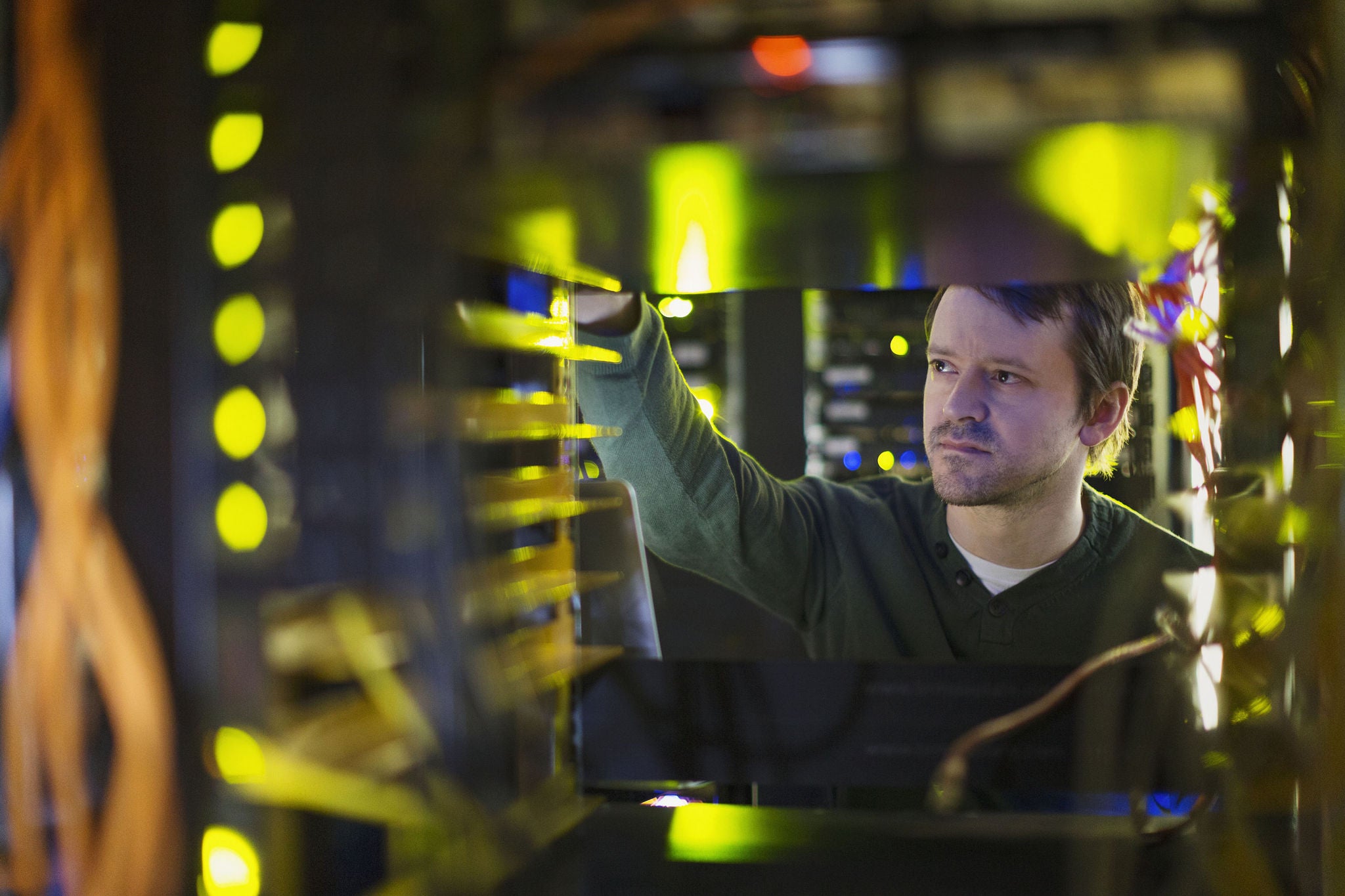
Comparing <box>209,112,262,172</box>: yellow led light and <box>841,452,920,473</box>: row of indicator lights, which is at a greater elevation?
<box>209,112,262,172</box>: yellow led light

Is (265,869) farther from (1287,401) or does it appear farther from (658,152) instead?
(1287,401)

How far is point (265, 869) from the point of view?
0.39m

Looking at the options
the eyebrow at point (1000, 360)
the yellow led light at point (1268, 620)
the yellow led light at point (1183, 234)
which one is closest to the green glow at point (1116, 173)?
the yellow led light at point (1183, 234)

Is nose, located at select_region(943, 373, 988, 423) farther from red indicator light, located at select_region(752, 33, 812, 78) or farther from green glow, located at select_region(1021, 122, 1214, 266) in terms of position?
red indicator light, located at select_region(752, 33, 812, 78)

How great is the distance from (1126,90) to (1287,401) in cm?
20

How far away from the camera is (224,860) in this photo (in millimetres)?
390

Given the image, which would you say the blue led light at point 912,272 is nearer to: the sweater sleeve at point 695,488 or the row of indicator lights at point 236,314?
the sweater sleeve at point 695,488

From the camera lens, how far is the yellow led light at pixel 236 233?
0.37 meters

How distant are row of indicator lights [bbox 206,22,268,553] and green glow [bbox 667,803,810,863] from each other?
485 millimetres

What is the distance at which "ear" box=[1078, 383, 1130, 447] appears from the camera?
3.02 ft

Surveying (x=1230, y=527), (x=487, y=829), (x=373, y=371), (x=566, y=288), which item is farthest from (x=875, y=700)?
(x=373, y=371)

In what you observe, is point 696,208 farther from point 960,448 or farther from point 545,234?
point 960,448

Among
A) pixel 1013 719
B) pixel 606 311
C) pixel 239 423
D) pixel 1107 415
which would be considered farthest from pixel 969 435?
pixel 239 423

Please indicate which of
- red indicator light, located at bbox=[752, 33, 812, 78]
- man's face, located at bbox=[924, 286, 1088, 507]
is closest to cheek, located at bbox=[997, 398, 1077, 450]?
man's face, located at bbox=[924, 286, 1088, 507]
